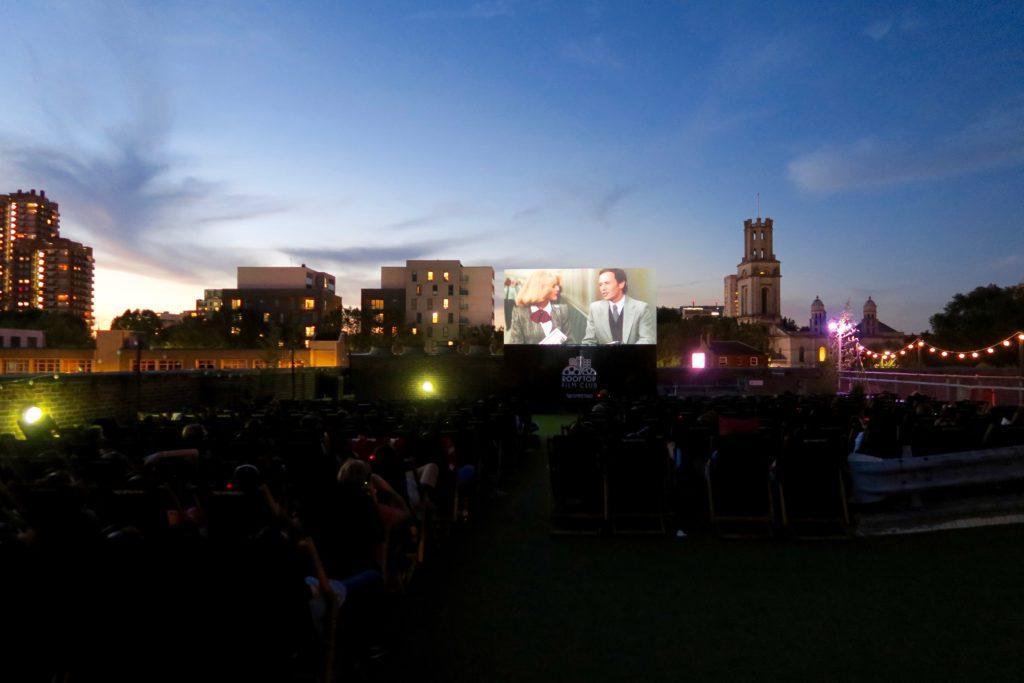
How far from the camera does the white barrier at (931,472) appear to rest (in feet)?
23.7

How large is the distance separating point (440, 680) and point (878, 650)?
8.68ft

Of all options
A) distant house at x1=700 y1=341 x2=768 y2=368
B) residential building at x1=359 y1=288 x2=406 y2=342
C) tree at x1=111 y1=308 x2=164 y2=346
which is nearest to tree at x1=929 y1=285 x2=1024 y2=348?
distant house at x1=700 y1=341 x2=768 y2=368

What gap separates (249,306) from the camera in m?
91.6

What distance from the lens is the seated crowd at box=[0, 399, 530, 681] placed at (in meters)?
3.05

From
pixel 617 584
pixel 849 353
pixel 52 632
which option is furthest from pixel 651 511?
pixel 849 353

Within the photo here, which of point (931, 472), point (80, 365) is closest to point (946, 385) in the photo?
point (931, 472)

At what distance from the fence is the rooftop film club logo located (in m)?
10.1

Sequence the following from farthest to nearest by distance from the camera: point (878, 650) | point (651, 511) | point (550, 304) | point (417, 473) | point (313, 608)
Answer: point (550, 304), point (651, 511), point (417, 473), point (878, 650), point (313, 608)

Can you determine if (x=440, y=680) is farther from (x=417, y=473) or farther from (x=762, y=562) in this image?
(x=762, y=562)

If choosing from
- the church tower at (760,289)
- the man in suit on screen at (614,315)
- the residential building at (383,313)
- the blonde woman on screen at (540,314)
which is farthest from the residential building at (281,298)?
the church tower at (760,289)

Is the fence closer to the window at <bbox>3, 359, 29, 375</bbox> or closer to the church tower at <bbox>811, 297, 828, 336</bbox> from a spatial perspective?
the window at <bbox>3, 359, 29, 375</bbox>

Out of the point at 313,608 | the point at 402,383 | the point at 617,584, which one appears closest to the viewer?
the point at 313,608

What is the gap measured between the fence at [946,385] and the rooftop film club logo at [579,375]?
10.1 m

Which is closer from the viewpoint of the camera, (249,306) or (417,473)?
(417,473)
